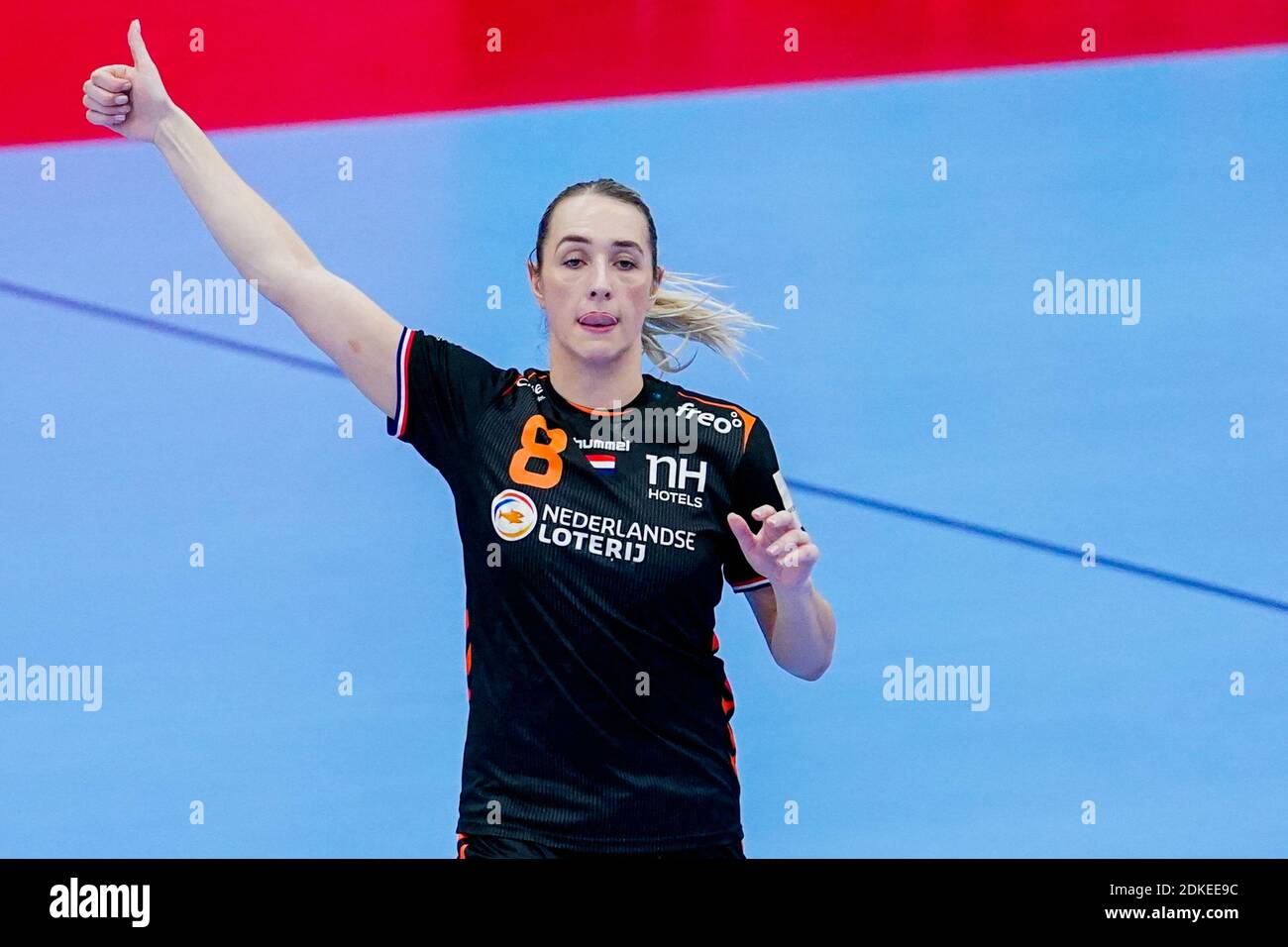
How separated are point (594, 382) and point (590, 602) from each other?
0.49 metres

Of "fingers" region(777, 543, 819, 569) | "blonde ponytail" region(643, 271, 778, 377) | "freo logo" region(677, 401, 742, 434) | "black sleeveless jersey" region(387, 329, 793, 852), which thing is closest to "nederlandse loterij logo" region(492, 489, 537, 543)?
"black sleeveless jersey" region(387, 329, 793, 852)

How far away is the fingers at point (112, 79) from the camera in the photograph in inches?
127

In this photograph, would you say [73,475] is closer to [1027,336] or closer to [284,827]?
[284,827]

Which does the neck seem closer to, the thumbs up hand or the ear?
the ear

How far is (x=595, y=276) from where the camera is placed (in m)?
3.31

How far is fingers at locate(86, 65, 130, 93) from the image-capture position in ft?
10.6

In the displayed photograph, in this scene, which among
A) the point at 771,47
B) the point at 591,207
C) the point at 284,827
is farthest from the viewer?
the point at 771,47

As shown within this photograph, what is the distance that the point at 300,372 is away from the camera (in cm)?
516

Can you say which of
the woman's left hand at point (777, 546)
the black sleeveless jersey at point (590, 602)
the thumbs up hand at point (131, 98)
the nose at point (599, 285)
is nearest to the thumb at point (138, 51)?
the thumbs up hand at point (131, 98)

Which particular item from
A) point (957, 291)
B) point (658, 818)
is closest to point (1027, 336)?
point (957, 291)

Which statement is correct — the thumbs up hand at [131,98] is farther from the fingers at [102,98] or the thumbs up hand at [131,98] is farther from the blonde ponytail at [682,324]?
the blonde ponytail at [682,324]

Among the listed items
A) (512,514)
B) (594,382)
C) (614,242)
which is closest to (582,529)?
(512,514)

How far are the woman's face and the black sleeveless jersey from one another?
152mm
